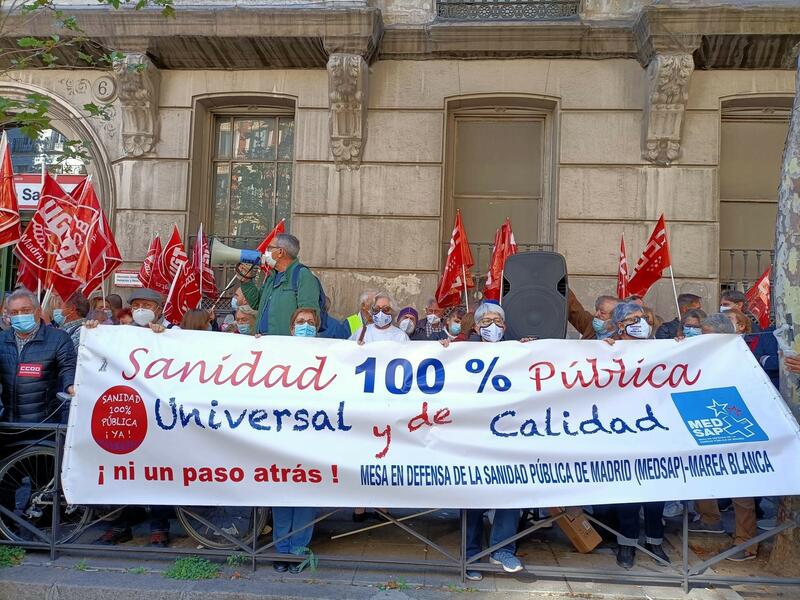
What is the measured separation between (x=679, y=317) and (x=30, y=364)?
6337 mm

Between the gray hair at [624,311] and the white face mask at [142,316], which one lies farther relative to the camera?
the white face mask at [142,316]

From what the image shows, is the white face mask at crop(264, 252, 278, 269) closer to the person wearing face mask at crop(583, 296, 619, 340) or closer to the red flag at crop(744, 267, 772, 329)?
the person wearing face mask at crop(583, 296, 619, 340)

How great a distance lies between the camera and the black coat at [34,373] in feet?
15.4

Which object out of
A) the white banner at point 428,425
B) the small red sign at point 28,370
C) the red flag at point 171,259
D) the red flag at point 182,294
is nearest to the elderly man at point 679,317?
the white banner at point 428,425

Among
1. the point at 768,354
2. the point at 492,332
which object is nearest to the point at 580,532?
the point at 492,332

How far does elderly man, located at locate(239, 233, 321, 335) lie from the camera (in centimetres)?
528

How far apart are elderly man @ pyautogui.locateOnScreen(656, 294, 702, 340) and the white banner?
2.01 metres

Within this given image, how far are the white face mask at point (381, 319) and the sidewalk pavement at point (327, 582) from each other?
1994mm

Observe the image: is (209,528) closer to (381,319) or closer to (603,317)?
(381,319)

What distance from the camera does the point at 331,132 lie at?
908cm

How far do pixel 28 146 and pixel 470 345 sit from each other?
925 centimetres

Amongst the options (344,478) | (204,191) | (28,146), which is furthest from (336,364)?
(28,146)

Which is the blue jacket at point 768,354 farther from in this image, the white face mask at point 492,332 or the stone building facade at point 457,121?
the stone building facade at point 457,121

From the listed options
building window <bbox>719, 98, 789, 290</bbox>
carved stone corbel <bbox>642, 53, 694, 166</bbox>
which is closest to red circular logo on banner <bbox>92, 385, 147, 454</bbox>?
carved stone corbel <bbox>642, 53, 694, 166</bbox>
